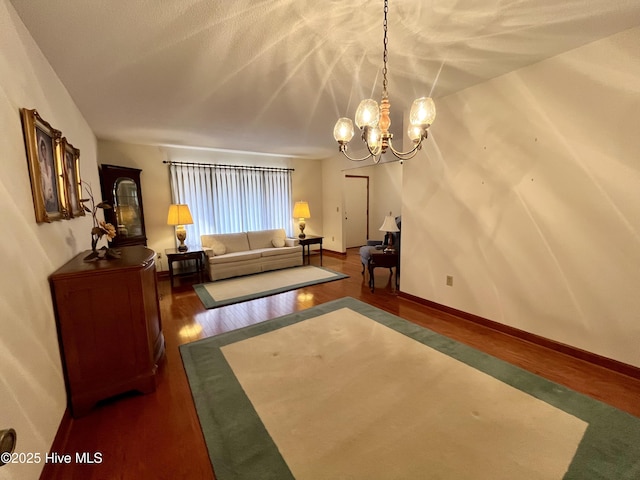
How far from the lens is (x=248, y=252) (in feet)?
16.9

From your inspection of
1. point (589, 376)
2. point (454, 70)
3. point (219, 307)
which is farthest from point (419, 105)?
point (219, 307)

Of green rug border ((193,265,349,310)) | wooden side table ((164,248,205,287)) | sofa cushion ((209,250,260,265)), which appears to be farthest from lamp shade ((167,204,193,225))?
green rug border ((193,265,349,310))

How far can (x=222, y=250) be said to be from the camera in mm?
5012

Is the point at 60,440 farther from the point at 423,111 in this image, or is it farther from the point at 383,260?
the point at 383,260

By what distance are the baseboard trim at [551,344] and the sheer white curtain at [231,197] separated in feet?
13.1

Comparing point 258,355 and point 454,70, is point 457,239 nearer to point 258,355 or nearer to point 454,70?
point 454,70

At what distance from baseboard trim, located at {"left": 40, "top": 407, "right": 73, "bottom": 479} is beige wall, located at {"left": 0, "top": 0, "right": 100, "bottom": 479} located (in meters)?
0.05

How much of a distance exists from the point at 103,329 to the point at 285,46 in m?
2.33

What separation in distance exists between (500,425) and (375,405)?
74cm

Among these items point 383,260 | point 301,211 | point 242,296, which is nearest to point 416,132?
point 383,260

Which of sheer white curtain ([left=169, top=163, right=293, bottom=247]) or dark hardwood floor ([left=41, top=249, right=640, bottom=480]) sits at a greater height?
sheer white curtain ([left=169, top=163, right=293, bottom=247])

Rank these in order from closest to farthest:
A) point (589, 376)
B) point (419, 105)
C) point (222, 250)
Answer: point (419, 105) → point (589, 376) → point (222, 250)

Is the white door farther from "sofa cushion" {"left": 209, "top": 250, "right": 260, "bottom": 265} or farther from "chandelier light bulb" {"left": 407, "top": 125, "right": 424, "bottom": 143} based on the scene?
"chandelier light bulb" {"left": 407, "top": 125, "right": 424, "bottom": 143}

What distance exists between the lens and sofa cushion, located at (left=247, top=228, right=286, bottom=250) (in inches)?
217
